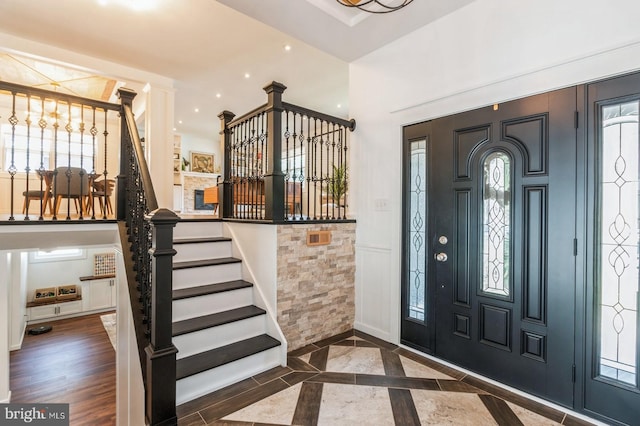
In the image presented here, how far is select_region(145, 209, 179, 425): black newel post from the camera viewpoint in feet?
6.01

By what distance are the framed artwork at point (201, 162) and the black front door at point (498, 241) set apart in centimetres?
876

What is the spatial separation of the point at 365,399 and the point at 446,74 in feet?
8.97

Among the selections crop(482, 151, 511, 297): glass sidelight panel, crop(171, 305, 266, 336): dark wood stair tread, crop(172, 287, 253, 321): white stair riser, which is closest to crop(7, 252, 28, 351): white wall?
crop(172, 287, 253, 321): white stair riser

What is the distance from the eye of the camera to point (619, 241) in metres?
1.91

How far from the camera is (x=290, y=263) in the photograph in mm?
2871

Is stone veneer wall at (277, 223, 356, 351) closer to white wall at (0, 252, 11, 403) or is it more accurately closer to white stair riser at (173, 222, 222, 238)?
white stair riser at (173, 222, 222, 238)

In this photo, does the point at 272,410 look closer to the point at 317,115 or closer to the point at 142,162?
the point at 142,162

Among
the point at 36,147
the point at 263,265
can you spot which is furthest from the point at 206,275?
the point at 36,147

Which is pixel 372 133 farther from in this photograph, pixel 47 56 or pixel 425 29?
pixel 47 56

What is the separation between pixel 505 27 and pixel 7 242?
4.60 metres

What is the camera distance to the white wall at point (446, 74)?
1.97 meters

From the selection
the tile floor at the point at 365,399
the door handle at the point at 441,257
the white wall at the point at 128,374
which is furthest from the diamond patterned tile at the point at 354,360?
the white wall at the point at 128,374

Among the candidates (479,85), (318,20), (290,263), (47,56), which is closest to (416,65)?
(479,85)

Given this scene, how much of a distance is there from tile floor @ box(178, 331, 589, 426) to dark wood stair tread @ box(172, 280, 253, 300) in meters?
0.79
